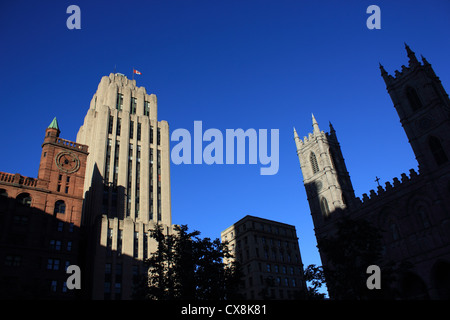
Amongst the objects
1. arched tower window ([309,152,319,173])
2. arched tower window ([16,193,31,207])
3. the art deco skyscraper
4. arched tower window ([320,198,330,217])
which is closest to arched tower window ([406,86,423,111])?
arched tower window ([309,152,319,173])

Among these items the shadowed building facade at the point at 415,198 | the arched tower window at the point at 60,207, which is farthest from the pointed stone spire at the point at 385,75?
the arched tower window at the point at 60,207

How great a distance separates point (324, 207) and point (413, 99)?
25890 millimetres

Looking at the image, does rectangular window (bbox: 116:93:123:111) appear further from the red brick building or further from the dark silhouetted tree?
the dark silhouetted tree

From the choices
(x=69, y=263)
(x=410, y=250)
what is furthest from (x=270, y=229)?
(x=69, y=263)

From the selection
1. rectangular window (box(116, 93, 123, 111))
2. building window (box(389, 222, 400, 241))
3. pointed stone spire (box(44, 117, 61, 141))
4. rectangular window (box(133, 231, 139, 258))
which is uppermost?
rectangular window (box(116, 93, 123, 111))

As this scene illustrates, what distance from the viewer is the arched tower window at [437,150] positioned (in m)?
54.3

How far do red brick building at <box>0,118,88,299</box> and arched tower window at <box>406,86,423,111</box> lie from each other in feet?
191

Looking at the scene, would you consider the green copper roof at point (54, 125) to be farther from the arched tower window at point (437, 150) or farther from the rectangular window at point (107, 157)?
the arched tower window at point (437, 150)

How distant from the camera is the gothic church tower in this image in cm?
7000

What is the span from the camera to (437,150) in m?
55.6

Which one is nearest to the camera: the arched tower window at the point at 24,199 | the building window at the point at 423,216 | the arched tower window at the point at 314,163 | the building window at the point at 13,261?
the building window at the point at 13,261

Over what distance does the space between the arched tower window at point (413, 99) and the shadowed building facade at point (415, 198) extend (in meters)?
0.14

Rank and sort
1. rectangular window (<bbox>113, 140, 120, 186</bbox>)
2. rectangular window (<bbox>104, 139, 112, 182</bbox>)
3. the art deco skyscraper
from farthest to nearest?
rectangular window (<bbox>113, 140, 120, 186</bbox>) < rectangular window (<bbox>104, 139, 112, 182</bbox>) < the art deco skyscraper
